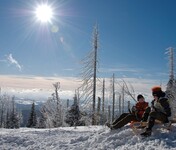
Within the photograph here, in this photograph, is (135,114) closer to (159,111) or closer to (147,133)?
(159,111)

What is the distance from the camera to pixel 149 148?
1031 cm

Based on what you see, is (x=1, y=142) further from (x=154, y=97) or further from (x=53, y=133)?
(x=154, y=97)

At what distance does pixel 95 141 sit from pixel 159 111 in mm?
2693

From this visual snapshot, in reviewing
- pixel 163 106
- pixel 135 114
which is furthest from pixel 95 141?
pixel 163 106

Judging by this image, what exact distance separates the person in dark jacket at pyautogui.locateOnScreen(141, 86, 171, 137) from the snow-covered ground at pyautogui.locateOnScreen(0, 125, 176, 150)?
1.03 feet

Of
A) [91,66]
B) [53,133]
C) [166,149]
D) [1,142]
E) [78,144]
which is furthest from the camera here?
[91,66]

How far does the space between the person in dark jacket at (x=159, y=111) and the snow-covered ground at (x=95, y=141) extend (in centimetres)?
31

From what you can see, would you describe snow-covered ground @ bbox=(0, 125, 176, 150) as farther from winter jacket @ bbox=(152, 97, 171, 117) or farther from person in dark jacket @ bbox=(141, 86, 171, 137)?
winter jacket @ bbox=(152, 97, 171, 117)

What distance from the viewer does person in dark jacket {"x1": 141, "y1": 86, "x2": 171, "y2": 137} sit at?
11.4 metres

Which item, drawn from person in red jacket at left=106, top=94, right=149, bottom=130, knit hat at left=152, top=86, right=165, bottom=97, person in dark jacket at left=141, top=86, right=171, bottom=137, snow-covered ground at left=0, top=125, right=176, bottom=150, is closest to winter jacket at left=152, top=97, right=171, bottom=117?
person in dark jacket at left=141, top=86, right=171, bottom=137

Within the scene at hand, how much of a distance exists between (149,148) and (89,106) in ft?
87.1

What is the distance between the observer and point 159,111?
11609mm

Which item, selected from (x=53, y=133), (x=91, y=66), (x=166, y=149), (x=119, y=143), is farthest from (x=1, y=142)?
(x=91, y=66)

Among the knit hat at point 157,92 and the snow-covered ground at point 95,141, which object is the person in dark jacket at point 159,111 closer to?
the knit hat at point 157,92
